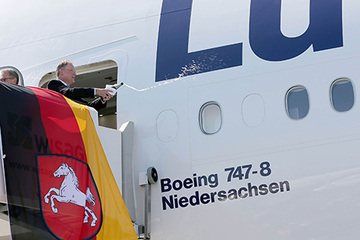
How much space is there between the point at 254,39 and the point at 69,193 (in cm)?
222

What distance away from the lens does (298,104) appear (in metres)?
5.18

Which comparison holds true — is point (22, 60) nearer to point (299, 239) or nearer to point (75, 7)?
point (75, 7)

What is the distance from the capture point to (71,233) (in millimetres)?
5117

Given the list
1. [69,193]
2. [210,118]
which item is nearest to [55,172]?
[69,193]

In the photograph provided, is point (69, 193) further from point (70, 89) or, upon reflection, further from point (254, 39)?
point (254, 39)

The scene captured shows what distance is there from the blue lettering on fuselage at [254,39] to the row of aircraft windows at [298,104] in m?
0.35

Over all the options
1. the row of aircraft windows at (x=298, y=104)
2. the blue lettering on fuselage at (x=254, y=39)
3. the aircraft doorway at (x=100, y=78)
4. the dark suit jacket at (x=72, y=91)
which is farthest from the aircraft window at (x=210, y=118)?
the aircraft doorway at (x=100, y=78)

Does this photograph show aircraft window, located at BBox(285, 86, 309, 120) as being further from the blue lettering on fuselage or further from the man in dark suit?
the man in dark suit

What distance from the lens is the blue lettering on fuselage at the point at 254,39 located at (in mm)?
5270

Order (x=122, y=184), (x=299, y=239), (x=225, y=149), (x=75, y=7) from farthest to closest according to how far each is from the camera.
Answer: (x=75, y=7) → (x=122, y=184) → (x=225, y=149) → (x=299, y=239)

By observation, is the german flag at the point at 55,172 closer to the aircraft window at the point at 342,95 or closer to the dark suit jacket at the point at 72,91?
the dark suit jacket at the point at 72,91

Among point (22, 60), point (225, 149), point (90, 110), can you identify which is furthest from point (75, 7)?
point (225, 149)

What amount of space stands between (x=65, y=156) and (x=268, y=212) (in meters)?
1.86

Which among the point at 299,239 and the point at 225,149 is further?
the point at 225,149
